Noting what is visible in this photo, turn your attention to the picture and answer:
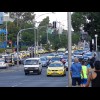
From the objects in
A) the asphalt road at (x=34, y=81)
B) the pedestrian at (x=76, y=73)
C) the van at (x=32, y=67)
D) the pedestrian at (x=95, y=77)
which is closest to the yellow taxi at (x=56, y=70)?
the asphalt road at (x=34, y=81)

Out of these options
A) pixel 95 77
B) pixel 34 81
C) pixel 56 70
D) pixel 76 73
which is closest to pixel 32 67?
pixel 56 70

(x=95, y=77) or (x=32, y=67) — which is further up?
(x=95, y=77)

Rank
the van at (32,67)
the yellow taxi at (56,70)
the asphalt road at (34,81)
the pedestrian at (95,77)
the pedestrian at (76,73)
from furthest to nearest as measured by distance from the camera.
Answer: the van at (32,67) → the yellow taxi at (56,70) → the asphalt road at (34,81) → the pedestrian at (76,73) → the pedestrian at (95,77)

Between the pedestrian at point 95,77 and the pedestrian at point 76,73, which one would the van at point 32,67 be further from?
the pedestrian at point 95,77

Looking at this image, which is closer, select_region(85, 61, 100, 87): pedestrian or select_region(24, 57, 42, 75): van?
select_region(85, 61, 100, 87): pedestrian

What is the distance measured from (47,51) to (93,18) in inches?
3001

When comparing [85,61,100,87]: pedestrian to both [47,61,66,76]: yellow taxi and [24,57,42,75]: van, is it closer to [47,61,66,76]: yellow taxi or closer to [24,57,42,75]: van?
[47,61,66,76]: yellow taxi

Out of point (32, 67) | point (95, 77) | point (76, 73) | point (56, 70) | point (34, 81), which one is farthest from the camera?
point (32, 67)

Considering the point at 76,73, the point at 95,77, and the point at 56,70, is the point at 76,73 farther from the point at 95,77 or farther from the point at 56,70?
the point at 56,70

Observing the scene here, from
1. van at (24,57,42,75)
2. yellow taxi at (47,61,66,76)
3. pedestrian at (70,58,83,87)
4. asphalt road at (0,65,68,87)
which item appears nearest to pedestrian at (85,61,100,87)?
pedestrian at (70,58,83,87)

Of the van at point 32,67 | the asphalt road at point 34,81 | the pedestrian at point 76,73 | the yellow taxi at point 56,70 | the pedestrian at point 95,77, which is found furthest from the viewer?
the van at point 32,67
